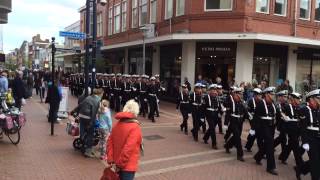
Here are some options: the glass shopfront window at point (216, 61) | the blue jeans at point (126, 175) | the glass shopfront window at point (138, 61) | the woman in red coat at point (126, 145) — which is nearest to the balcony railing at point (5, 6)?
the woman in red coat at point (126, 145)

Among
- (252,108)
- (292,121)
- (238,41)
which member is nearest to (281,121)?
(292,121)

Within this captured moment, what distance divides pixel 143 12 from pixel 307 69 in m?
12.0

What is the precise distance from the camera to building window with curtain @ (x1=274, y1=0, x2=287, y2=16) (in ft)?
84.1

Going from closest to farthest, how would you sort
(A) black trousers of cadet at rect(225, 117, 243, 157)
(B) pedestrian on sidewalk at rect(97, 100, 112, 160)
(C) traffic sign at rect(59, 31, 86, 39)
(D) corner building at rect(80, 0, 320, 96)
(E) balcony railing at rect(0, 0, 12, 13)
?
(E) balcony railing at rect(0, 0, 12, 13)
(B) pedestrian on sidewalk at rect(97, 100, 112, 160)
(A) black trousers of cadet at rect(225, 117, 243, 157)
(C) traffic sign at rect(59, 31, 86, 39)
(D) corner building at rect(80, 0, 320, 96)

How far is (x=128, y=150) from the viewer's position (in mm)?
5828

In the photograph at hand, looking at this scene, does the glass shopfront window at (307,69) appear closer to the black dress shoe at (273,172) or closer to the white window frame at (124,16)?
the white window frame at (124,16)

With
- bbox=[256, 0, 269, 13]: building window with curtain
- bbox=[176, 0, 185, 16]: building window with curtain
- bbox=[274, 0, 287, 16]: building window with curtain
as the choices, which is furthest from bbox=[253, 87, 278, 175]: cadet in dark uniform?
bbox=[176, 0, 185, 16]: building window with curtain

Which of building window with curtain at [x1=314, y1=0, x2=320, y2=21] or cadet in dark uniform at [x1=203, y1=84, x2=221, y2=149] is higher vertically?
building window with curtain at [x1=314, y1=0, x2=320, y2=21]

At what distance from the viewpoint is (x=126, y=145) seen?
230 inches

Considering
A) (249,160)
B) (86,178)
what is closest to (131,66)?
(249,160)

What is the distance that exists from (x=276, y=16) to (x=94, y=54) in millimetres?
12324

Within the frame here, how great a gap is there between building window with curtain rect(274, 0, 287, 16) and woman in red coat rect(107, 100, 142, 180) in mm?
21268

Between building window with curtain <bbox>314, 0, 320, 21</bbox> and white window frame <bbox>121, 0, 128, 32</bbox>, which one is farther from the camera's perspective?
white window frame <bbox>121, 0, 128, 32</bbox>

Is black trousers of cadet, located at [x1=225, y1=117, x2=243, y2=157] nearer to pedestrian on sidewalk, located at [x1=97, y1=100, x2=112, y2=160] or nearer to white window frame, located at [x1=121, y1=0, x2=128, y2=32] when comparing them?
pedestrian on sidewalk, located at [x1=97, y1=100, x2=112, y2=160]
